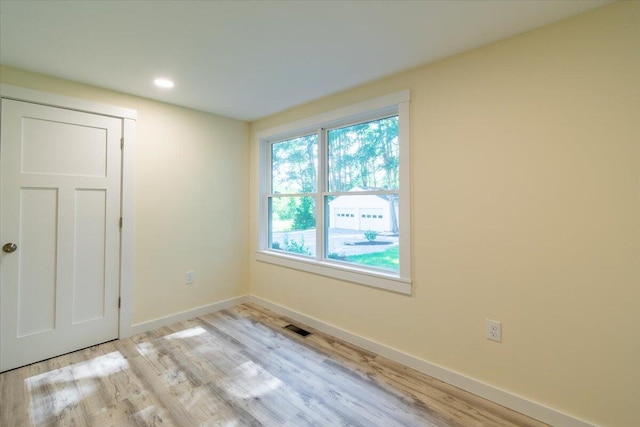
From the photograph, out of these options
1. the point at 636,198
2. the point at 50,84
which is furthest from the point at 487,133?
the point at 50,84

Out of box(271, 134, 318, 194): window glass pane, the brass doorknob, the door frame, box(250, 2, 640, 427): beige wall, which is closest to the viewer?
box(250, 2, 640, 427): beige wall

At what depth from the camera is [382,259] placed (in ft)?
8.48

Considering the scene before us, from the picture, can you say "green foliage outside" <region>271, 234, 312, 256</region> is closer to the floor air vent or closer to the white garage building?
the white garage building

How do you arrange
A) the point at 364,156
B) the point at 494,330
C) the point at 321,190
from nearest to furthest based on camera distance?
the point at 494,330, the point at 364,156, the point at 321,190

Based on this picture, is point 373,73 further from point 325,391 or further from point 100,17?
point 325,391

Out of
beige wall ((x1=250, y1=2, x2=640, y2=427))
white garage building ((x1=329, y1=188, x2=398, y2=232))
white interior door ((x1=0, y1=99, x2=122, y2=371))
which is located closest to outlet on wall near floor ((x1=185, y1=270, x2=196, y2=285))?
white interior door ((x1=0, y1=99, x2=122, y2=371))

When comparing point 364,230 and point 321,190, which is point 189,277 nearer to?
point 321,190

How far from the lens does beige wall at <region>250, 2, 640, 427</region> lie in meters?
1.50

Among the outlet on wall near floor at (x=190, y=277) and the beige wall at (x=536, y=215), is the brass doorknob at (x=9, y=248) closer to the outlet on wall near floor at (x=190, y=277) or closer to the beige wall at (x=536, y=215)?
the outlet on wall near floor at (x=190, y=277)

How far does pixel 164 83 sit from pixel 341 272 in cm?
230

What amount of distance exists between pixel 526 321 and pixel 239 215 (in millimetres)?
3064

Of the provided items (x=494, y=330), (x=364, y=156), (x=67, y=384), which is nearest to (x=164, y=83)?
(x=364, y=156)

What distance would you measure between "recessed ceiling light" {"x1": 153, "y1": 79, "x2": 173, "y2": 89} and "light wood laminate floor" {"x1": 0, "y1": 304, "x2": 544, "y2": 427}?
231 cm

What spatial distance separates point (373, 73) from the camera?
92.1 inches
